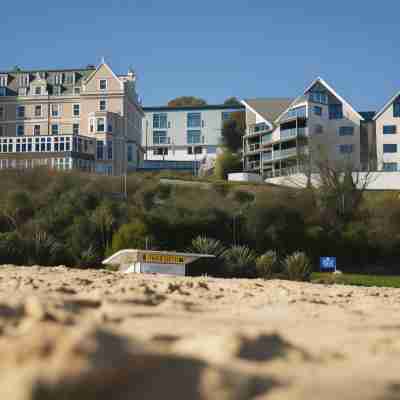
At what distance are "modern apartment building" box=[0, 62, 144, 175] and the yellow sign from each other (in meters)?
44.9

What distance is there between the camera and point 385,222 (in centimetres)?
4275

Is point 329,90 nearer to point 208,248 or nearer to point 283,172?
point 283,172

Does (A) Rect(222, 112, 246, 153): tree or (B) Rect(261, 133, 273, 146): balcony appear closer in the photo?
(B) Rect(261, 133, 273, 146): balcony

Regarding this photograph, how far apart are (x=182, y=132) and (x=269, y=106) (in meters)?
16.3

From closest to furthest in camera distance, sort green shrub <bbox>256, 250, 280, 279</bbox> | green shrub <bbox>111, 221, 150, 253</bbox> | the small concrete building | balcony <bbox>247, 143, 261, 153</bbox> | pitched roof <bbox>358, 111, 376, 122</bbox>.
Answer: the small concrete building → green shrub <bbox>256, 250, 280, 279</bbox> → green shrub <bbox>111, 221, 150, 253</bbox> → pitched roof <bbox>358, 111, 376, 122</bbox> → balcony <bbox>247, 143, 261, 153</bbox>

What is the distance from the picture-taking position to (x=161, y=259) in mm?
20266

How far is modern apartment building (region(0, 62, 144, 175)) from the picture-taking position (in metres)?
65.2

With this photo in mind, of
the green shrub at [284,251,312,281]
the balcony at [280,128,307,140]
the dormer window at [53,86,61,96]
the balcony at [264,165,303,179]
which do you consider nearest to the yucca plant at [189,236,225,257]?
the green shrub at [284,251,312,281]

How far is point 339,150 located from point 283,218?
29.8 m

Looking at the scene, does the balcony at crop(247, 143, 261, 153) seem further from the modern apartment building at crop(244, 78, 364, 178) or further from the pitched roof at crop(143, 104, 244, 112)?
the pitched roof at crop(143, 104, 244, 112)

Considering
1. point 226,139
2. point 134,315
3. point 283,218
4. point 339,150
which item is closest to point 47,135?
point 226,139

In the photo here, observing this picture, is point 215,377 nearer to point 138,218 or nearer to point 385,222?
point 138,218

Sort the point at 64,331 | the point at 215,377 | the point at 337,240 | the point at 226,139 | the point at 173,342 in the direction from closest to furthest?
the point at 215,377 < the point at 64,331 < the point at 173,342 < the point at 337,240 < the point at 226,139

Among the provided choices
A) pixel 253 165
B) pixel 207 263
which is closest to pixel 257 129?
pixel 253 165
